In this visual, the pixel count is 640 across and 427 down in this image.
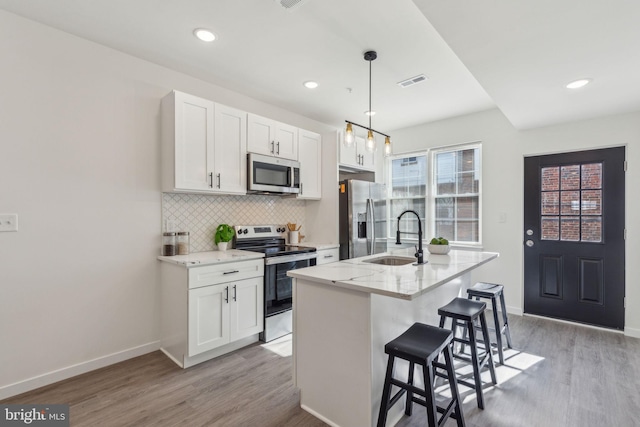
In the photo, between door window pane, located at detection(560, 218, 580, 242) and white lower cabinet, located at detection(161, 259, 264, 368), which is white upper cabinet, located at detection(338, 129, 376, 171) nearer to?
white lower cabinet, located at detection(161, 259, 264, 368)

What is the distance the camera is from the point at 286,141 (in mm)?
3650

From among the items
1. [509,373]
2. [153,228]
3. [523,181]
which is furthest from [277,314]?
[523,181]

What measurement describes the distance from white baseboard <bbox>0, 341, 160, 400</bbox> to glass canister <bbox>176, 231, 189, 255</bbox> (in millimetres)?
899

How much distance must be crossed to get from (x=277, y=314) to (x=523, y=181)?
11.4 feet

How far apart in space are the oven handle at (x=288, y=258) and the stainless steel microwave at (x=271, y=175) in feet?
2.50

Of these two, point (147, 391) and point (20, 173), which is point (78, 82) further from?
point (147, 391)

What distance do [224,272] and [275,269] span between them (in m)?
0.60

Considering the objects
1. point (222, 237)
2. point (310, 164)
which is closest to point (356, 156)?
point (310, 164)

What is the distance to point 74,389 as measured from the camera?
2.25 metres

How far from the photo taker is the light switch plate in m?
2.14

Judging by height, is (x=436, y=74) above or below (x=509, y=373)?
above

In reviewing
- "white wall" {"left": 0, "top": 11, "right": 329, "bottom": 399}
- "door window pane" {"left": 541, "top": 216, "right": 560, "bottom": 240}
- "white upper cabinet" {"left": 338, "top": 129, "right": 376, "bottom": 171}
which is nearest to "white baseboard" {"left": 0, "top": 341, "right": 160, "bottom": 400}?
"white wall" {"left": 0, "top": 11, "right": 329, "bottom": 399}

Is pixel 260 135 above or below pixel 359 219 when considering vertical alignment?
above

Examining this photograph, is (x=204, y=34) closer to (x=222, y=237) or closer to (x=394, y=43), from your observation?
(x=394, y=43)
